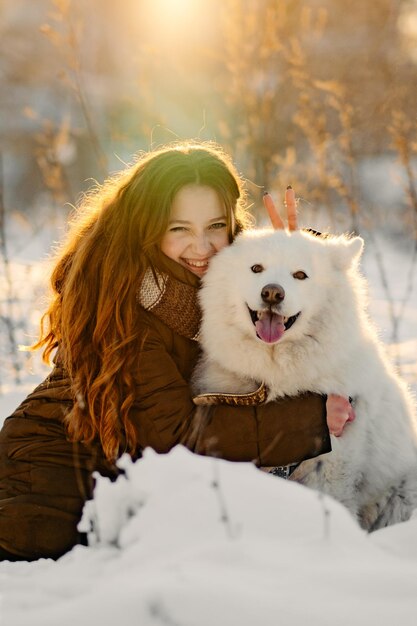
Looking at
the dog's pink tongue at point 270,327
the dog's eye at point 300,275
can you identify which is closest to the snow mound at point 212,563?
the dog's pink tongue at point 270,327

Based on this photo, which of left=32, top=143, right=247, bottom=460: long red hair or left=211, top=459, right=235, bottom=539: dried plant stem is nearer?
left=211, top=459, right=235, bottom=539: dried plant stem

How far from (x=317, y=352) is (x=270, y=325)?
0.26m

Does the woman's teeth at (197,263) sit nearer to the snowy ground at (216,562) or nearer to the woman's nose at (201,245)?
the woman's nose at (201,245)

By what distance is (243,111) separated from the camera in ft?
17.6

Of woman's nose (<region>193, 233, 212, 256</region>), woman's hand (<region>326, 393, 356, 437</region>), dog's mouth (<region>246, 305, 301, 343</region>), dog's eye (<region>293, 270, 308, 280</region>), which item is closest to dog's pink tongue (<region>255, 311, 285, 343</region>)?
dog's mouth (<region>246, 305, 301, 343</region>)

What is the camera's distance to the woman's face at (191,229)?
2.99m

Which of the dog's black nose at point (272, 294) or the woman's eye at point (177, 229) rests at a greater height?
the woman's eye at point (177, 229)

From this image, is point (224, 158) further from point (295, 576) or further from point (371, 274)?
point (371, 274)

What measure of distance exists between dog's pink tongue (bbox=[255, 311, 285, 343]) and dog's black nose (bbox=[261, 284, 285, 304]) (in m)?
0.10

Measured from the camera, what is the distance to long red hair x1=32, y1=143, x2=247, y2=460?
278 centimetres

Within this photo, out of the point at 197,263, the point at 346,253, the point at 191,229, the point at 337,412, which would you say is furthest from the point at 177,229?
the point at 337,412

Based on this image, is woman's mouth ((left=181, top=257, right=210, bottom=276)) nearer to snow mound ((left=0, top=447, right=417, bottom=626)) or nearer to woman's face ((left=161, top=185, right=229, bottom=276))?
woman's face ((left=161, top=185, right=229, bottom=276))

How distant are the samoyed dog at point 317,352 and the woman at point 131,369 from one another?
0.12 meters

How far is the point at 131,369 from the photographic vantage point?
2.80 meters
